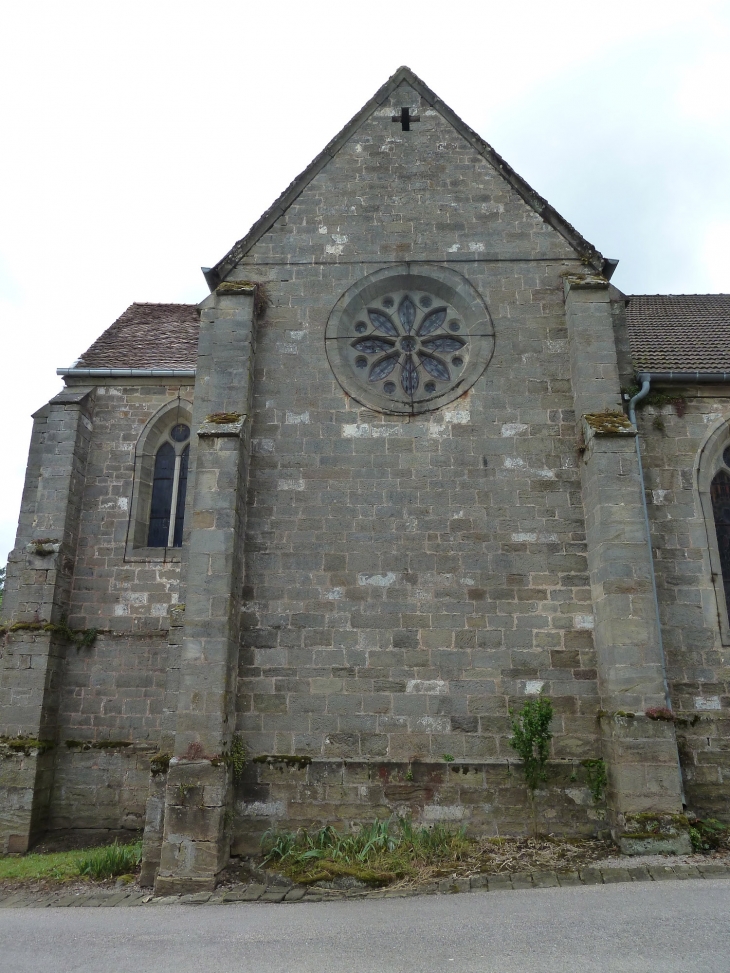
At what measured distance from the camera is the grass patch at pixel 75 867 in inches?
344

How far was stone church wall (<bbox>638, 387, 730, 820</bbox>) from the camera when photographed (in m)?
9.41

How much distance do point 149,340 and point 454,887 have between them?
11789 millimetres

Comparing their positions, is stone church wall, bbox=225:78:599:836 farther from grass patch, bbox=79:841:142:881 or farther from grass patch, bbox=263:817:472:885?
grass patch, bbox=79:841:142:881

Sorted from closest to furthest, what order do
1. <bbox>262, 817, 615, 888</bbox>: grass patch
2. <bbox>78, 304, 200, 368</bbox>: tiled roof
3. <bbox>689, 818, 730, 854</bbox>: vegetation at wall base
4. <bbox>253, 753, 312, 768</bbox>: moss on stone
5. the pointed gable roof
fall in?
<bbox>262, 817, 615, 888</bbox>: grass patch → <bbox>689, 818, 730, 854</bbox>: vegetation at wall base → <bbox>253, 753, 312, 768</bbox>: moss on stone → the pointed gable roof → <bbox>78, 304, 200, 368</bbox>: tiled roof

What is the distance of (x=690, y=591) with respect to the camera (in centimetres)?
1009

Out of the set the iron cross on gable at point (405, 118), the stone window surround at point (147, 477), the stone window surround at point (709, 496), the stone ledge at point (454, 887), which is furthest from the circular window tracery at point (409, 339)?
the stone ledge at point (454, 887)

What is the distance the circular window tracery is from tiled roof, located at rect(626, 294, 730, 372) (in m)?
2.70

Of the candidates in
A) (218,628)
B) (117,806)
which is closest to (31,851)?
(117,806)

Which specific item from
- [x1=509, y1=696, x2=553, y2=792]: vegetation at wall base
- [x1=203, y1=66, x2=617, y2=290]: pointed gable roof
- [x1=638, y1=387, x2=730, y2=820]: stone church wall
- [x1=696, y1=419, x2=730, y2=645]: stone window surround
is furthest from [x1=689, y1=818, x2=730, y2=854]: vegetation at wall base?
[x1=203, y1=66, x2=617, y2=290]: pointed gable roof

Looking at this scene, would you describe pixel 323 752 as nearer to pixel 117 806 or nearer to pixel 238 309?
pixel 117 806

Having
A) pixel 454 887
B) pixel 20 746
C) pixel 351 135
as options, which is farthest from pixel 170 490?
pixel 454 887

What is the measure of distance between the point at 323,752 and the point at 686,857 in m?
4.03

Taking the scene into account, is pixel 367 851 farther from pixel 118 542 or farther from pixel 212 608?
pixel 118 542

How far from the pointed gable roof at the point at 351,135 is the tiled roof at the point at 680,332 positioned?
1307 millimetres
